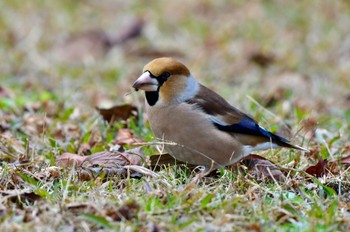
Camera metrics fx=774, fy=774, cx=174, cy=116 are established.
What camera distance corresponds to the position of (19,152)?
5.00m

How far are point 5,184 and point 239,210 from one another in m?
1.30

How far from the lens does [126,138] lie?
5.34 m

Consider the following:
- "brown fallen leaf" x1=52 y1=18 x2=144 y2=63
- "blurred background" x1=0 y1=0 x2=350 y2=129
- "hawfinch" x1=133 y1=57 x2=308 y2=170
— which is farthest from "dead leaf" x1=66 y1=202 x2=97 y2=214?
"brown fallen leaf" x1=52 y1=18 x2=144 y2=63

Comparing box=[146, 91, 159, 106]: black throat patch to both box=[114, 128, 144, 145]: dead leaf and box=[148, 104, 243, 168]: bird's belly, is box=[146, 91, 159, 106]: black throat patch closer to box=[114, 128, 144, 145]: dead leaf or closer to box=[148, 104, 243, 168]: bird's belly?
box=[148, 104, 243, 168]: bird's belly

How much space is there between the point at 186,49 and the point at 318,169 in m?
4.58

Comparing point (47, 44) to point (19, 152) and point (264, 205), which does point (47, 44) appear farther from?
point (264, 205)

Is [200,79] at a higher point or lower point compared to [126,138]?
lower

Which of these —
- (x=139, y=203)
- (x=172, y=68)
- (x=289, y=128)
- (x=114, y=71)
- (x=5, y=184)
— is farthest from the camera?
(x=114, y=71)

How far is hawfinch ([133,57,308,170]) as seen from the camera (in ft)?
14.7

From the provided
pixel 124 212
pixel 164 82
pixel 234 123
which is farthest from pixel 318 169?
pixel 124 212

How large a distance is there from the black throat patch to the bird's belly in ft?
0.22

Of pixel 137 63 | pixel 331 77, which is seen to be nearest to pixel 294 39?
pixel 331 77

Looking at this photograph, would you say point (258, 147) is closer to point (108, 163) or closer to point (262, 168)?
point (262, 168)

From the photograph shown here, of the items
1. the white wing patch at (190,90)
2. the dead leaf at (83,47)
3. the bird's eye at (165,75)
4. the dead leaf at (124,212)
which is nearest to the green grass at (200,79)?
the dead leaf at (124,212)
